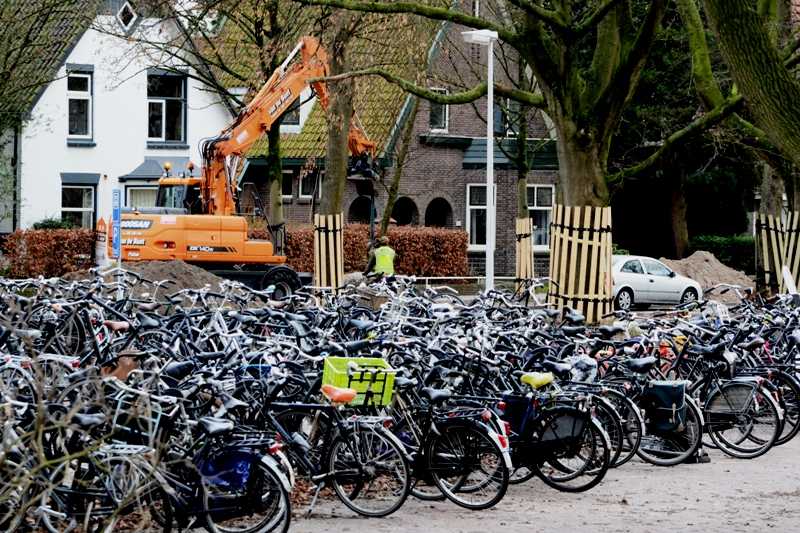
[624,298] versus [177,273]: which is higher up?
[177,273]

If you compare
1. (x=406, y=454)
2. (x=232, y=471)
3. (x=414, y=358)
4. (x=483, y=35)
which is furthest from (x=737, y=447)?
(x=483, y=35)

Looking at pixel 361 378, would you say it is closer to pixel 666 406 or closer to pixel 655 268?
pixel 666 406

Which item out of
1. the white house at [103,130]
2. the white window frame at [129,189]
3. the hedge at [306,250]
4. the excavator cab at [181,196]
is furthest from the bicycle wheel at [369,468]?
the white window frame at [129,189]

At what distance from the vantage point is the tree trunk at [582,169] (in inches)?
810

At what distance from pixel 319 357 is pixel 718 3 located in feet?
11.5

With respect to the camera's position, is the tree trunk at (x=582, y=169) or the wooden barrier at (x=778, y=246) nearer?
the tree trunk at (x=582, y=169)

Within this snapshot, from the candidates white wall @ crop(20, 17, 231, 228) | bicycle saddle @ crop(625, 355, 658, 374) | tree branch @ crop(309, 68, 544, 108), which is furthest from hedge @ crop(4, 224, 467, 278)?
bicycle saddle @ crop(625, 355, 658, 374)

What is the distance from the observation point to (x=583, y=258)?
2072cm

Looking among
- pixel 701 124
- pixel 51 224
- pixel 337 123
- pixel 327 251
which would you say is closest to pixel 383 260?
pixel 327 251

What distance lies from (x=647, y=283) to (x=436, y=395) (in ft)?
83.0

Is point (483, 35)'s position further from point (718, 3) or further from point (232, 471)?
point (232, 471)

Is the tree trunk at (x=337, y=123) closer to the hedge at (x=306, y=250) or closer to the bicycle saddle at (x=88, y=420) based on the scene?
the hedge at (x=306, y=250)

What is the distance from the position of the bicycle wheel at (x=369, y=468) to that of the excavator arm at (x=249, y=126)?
60.0 feet

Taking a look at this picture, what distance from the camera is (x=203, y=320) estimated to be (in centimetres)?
1286
